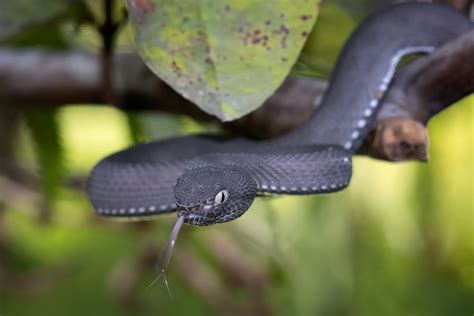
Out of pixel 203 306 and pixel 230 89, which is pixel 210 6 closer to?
pixel 230 89

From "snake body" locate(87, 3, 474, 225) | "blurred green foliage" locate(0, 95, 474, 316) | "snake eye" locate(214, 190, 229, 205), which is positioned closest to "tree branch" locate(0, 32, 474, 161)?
"snake body" locate(87, 3, 474, 225)

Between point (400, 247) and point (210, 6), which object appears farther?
point (400, 247)

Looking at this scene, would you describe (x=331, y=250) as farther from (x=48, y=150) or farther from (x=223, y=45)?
(x=223, y=45)

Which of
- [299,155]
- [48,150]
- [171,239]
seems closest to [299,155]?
[299,155]

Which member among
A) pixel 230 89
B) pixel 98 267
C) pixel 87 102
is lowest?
pixel 98 267

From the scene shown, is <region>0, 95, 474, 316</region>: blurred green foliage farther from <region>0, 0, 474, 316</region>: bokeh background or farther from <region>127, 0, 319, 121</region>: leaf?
<region>127, 0, 319, 121</region>: leaf

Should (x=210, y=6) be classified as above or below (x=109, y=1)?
above

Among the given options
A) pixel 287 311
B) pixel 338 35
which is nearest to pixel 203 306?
pixel 287 311

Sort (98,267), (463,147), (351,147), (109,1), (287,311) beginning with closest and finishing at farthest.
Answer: (351,147), (109,1), (463,147), (287,311), (98,267)
